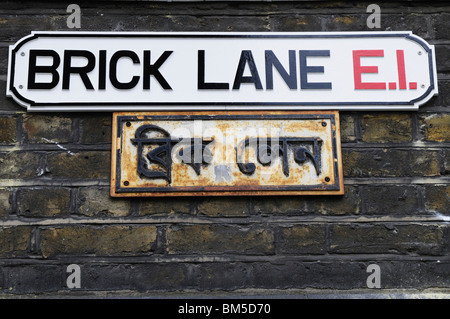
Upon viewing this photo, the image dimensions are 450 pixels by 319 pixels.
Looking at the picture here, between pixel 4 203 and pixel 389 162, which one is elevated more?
pixel 389 162

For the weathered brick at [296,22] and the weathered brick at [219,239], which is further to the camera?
the weathered brick at [296,22]

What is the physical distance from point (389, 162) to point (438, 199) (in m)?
0.22

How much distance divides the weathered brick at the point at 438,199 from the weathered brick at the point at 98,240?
101 cm


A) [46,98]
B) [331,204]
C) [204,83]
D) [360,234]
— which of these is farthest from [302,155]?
[46,98]

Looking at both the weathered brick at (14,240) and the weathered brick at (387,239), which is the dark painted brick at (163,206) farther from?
the weathered brick at (387,239)

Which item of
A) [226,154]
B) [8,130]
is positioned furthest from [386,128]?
[8,130]

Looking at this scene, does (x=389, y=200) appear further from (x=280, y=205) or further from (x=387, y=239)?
(x=280, y=205)

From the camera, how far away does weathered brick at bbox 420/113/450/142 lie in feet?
5.30

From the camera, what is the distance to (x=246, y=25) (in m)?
1.70

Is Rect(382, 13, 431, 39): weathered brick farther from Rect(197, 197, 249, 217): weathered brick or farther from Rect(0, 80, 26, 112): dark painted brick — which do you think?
Rect(0, 80, 26, 112): dark painted brick

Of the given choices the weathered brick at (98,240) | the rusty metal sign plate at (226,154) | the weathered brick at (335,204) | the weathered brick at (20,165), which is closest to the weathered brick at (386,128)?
the rusty metal sign plate at (226,154)

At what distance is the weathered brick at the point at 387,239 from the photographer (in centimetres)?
154

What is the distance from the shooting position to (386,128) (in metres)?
1.63
